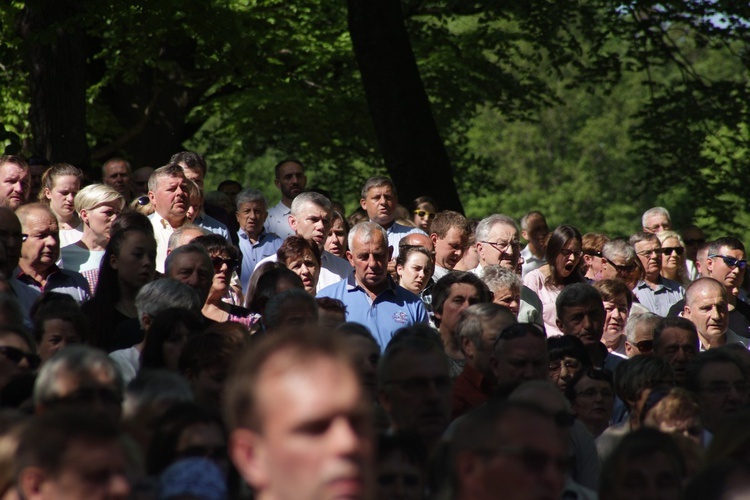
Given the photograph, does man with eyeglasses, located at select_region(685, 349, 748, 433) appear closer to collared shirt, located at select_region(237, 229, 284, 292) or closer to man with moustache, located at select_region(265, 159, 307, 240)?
collared shirt, located at select_region(237, 229, 284, 292)

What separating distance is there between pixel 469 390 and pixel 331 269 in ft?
12.2

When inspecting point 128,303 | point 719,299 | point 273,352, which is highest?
point 273,352

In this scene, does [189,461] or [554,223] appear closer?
[189,461]

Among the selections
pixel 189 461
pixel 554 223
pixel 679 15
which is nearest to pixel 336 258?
→ pixel 189 461

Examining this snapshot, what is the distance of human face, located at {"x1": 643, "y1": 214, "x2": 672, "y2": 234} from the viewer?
1421cm

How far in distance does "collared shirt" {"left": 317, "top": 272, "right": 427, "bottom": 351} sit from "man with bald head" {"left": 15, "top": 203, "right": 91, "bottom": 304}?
1904 millimetres

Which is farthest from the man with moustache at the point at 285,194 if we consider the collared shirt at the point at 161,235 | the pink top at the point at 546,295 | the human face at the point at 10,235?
the human face at the point at 10,235

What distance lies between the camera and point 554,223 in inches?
1863

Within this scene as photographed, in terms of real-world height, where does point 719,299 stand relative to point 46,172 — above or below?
below

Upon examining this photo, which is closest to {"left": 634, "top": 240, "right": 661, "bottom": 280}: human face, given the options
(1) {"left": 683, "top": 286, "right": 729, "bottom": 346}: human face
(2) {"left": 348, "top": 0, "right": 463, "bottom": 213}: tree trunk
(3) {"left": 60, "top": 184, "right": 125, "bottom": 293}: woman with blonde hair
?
(1) {"left": 683, "top": 286, "right": 729, "bottom": 346}: human face

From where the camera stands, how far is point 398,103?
16375mm

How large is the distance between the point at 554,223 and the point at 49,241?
39710mm

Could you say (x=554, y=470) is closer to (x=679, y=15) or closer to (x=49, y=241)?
(x=49, y=241)

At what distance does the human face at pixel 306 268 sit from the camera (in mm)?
9711
